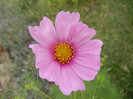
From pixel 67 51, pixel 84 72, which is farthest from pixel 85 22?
pixel 84 72

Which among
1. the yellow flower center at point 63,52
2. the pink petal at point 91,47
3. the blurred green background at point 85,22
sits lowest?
the blurred green background at point 85,22

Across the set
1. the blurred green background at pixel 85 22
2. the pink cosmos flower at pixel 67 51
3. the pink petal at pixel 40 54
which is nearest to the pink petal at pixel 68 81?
the pink cosmos flower at pixel 67 51

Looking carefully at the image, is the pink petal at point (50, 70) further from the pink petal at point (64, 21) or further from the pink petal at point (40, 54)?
the pink petal at point (64, 21)

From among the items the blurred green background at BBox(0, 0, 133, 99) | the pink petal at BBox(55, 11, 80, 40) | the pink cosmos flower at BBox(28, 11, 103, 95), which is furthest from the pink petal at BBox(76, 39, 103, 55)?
the blurred green background at BBox(0, 0, 133, 99)

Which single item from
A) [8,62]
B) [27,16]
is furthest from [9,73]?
[27,16]

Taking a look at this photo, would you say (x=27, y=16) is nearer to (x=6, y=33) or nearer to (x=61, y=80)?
(x=6, y=33)

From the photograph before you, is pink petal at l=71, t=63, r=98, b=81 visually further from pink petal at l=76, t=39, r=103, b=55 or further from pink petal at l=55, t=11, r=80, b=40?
pink petal at l=55, t=11, r=80, b=40

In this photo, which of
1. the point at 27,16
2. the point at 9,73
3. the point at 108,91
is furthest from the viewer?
the point at 27,16
